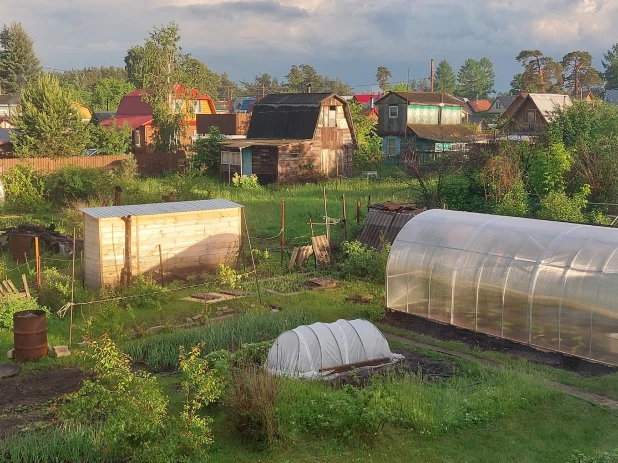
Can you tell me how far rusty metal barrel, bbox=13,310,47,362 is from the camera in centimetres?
1203

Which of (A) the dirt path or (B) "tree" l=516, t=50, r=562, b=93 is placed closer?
(A) the dirt path

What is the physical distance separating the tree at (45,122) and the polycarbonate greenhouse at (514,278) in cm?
2809

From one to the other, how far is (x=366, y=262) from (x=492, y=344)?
5760 mm

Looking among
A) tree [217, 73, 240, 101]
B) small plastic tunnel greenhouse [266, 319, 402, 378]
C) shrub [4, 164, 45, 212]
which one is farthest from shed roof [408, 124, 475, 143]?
tree [217, 73, 240, 101]

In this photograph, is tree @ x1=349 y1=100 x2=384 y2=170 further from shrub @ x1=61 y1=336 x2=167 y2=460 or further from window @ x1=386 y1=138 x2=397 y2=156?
shrub @ x1=61 y1=336 x2=167 y2=460

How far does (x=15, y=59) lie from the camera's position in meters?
93.2

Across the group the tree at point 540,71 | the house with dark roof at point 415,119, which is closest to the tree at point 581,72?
the tree at point 540,71

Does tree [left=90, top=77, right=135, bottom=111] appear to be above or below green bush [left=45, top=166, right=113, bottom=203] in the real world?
above

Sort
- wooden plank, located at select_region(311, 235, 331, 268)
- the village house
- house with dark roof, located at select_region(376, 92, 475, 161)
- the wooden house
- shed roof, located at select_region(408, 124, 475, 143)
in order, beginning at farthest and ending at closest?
house with dark roof, located at select_region(376, 92, 475, 161) < the village house < shed roof, located at select_region(408, 124, 475, 143) < the wooden house < wooden plank, located at select_region(311, 235, 331, 268)

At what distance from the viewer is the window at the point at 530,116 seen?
4722 cm

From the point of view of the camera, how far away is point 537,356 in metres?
12.8

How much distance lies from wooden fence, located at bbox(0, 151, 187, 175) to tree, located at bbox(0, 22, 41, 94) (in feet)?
197

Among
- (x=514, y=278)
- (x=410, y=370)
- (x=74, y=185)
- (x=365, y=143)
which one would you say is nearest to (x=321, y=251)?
(x=514, y=278)

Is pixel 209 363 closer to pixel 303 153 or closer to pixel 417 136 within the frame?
pixel 303 153
